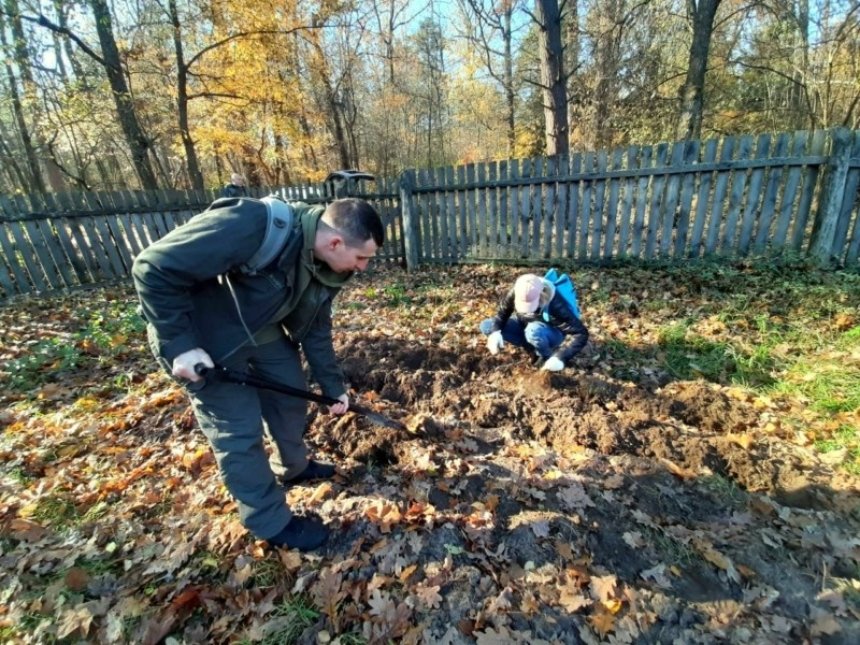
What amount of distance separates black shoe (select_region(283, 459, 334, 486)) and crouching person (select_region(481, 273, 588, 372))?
200cm

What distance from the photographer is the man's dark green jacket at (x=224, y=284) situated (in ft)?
5.60

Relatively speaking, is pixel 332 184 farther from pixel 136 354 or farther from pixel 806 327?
pixel 806 327

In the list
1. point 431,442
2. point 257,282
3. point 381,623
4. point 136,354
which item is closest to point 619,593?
point 381,623

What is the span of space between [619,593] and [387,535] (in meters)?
1.26

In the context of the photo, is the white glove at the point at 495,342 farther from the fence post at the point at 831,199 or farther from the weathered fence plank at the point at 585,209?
the fence post at the point at 831,199

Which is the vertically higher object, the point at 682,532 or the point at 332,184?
the point at 332,184

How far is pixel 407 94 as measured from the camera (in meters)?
24.0

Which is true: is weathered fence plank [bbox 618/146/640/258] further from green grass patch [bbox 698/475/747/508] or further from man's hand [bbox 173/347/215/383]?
man's hand [bbox 173/347/215/383]

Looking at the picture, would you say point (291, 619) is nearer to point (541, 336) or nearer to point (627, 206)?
point (541, 336)

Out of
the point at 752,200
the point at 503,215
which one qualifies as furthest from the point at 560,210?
the point at 752,200

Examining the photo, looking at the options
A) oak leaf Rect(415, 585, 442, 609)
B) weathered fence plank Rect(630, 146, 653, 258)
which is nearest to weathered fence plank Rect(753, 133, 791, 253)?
weathered fence plank Rect(630, 146, 653, 258)

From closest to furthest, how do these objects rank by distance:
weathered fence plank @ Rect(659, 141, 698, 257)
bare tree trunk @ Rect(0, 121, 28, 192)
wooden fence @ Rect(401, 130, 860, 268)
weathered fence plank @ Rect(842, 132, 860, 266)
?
weathered fence plank @ Rect(842, 132, 860, 266) < wooden fence @ Rect(401, 130, 860, 268) < weathered fence plank @ Rect(659, 141, 698, 257) < bare tree trunk @ Rect(0, 121, 28, 192)

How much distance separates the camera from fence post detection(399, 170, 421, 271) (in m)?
7.64

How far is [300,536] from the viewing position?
2.36 meters
